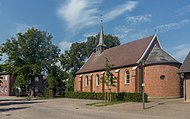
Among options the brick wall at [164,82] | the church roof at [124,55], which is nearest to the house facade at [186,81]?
the brick wall at [164,82]

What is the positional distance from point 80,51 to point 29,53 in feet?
64.9

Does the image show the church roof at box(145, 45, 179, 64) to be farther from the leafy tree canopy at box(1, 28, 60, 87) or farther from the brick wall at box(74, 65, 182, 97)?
the leafy tree canopy at box(1, 28, 60, 87)

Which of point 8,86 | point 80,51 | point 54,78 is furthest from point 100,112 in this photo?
point 8,86

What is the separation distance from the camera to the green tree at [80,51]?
7556 cm

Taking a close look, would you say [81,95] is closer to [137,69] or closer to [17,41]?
[137,69]

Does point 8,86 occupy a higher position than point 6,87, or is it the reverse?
point 8,86

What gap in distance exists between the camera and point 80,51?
251 ft

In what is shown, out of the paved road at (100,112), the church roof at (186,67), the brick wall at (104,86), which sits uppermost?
the church roof at (186,67)

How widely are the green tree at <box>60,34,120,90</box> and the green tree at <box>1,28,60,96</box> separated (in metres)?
13.9

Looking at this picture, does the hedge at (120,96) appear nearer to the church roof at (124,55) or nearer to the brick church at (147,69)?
the brick church at (147,69)

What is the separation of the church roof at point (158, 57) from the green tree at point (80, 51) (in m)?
31.6

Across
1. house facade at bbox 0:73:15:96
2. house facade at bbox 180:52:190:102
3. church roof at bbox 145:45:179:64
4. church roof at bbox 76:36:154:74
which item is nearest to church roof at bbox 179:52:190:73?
house facade at bbox 180:52:190:102

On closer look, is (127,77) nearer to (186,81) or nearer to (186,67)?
(186,67)

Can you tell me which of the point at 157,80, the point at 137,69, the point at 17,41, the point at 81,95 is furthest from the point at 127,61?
the point at 17,41
